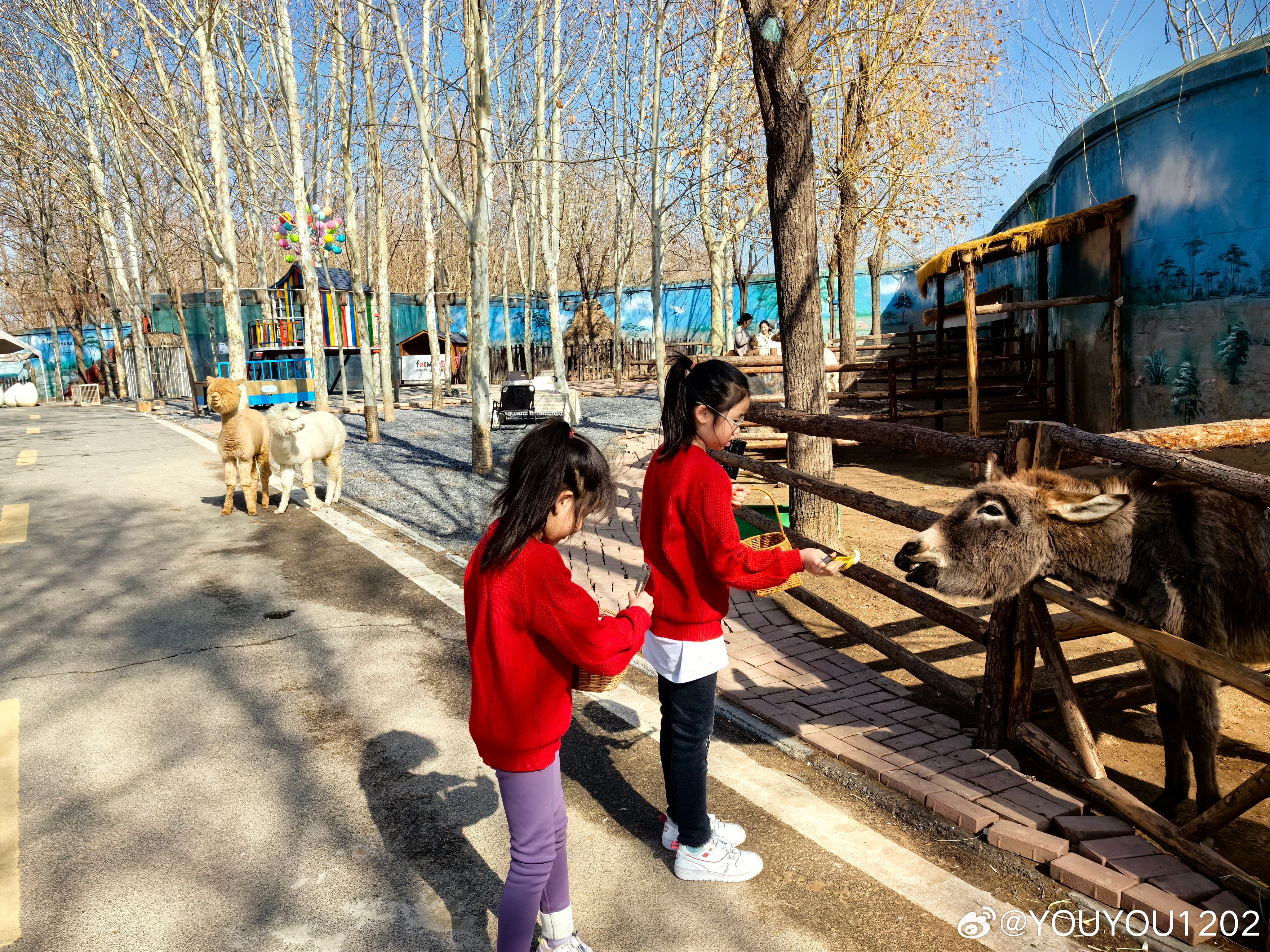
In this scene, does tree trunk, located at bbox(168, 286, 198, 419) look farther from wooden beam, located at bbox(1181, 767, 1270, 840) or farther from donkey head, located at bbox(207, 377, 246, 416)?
wooden beam, located at bbox(1181, 767, 1270, 840)

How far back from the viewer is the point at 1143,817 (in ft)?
10.1

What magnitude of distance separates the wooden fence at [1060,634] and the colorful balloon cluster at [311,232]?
52.3 feet

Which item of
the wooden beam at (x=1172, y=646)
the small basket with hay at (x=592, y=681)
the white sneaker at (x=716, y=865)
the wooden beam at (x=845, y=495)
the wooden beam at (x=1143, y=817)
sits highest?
the wooden beam at (x=845, y=495)

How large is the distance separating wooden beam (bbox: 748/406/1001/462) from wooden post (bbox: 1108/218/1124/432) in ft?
22.6

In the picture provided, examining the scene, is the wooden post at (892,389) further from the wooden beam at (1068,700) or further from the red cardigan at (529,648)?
the red cardigan at (529,648)

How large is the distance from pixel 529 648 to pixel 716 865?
51.1 inches

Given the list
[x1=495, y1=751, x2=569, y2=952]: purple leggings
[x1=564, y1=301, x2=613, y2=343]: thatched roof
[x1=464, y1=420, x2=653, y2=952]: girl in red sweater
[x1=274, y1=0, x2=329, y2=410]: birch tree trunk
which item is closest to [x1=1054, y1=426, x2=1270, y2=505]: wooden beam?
[x1=464, y1=420, x2=653, y2=952]: girl in red sweater

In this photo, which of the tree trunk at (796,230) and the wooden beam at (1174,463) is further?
the tree trunk at (796,230)

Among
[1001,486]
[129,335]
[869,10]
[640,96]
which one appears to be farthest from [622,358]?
[1001,486]

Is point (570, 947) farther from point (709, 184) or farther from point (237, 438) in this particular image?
point (709, 184)

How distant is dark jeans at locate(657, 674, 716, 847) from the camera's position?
3.02 metres

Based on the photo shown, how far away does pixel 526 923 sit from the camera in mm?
2412

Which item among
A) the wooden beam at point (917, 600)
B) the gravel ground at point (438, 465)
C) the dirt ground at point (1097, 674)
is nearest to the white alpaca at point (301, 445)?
the gravel ground at point (438, 465)

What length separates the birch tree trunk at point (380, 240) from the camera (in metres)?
18.5
